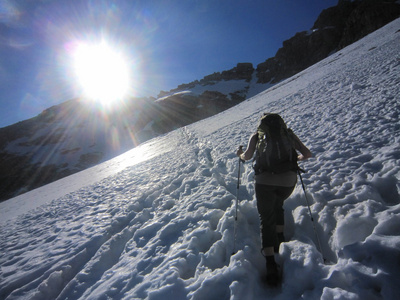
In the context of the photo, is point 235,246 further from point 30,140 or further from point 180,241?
point 30,140

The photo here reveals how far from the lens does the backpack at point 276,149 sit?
A: 9.88ft

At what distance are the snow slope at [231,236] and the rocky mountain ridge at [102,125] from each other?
5396 cm

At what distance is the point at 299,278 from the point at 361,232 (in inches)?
47.3

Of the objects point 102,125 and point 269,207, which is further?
point 102,125

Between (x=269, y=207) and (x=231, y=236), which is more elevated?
(x=269, y=207)

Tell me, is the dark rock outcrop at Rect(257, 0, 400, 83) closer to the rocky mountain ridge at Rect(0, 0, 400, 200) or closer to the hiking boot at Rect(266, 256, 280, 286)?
the rocky mountain ridge at Rect(0, 0, 400, 200)

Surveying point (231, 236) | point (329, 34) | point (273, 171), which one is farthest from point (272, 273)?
point (329, 34)

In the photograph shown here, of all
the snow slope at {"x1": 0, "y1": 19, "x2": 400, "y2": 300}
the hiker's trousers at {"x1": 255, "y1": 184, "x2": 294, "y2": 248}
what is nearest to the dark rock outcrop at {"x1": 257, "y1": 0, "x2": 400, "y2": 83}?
the snow slope at {"x1": 0, "y1": 19, "x2": 400, "y2": 300}

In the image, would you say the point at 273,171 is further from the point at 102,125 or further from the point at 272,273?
the point at 102,125

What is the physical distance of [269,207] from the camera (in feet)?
9.71

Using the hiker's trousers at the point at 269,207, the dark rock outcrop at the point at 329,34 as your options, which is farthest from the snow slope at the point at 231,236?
the dark rock outcrop at the point at 329,34

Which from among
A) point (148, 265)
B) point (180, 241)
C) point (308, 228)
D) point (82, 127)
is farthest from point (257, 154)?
point (82, 127)

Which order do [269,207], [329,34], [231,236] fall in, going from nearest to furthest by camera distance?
[269,207] < [231,236] < [329,34]

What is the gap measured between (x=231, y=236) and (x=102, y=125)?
82.4 m
